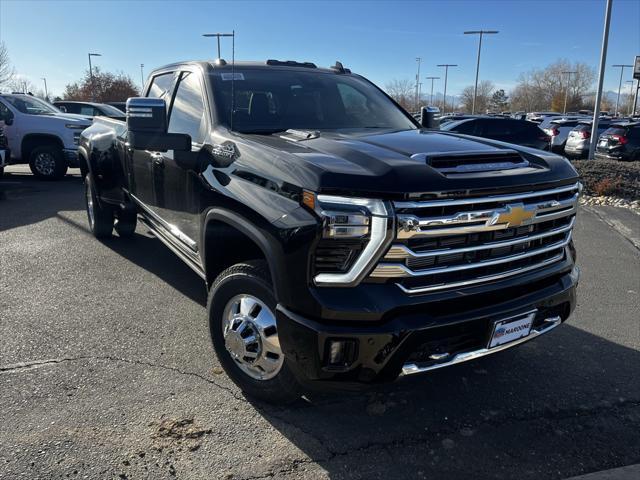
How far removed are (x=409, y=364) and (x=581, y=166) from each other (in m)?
10.6

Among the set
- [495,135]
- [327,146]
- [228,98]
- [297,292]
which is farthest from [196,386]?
[495,135]

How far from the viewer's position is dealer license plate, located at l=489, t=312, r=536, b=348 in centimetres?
262

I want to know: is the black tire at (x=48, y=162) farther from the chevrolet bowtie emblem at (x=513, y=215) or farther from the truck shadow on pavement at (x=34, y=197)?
the chevrolet bowtie emblem at (x=513, y=215)

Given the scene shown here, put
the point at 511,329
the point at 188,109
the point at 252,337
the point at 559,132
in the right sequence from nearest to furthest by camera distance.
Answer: the point at 511,329, the point at 252,337, the point at 188,109, the point at 559,132

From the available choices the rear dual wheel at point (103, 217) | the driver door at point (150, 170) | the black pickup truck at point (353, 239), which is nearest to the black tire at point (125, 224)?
the rear dual wheel at point (103, 217)

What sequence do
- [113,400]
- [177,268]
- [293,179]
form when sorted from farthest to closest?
[177,268], [113,400], [293,179]

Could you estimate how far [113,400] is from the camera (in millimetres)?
3107

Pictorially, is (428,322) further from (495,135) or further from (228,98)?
(495,135)

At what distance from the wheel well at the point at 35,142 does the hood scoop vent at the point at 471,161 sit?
11.1 metres

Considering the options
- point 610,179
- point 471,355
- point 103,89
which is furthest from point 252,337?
point 103,89

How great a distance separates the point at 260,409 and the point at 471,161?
5.91 feet

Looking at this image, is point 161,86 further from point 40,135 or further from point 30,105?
point 30,105

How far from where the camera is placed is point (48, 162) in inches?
465

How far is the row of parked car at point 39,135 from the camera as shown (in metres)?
11.5
